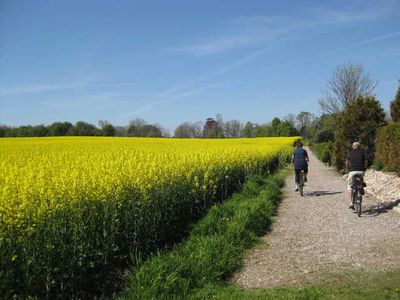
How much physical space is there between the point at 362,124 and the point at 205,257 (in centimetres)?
1800

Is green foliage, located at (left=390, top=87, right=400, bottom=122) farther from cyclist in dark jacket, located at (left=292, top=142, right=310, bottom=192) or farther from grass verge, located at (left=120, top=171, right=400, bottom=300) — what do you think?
grass verge, located at (left=120, top=171, right=400, bottom=300)

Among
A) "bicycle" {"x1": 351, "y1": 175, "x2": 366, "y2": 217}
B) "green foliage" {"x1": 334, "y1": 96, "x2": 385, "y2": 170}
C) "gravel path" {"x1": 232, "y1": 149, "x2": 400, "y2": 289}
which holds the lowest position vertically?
"gravel path" {"x1": 232, "y1": 149, "x2": 400, "y2": 289}

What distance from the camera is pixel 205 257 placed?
6.22 metres

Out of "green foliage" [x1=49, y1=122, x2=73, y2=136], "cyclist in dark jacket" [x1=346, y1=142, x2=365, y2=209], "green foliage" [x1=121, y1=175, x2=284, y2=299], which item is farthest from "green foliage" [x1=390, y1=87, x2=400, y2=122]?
"green foliage" [x1=49, y1=122, x2=73, y2=136]

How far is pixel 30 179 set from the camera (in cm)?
622

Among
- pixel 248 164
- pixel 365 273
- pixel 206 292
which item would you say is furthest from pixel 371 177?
pixel 206 292

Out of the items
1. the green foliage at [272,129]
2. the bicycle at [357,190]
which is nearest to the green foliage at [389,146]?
the bicycle at [357,190]

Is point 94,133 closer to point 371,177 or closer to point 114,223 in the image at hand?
point 371,177

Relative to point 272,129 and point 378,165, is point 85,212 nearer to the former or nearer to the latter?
point 378,165

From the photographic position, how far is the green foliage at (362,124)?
2127cm

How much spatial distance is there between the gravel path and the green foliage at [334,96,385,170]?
10.2 meters

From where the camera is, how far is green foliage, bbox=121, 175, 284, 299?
5.21 meters

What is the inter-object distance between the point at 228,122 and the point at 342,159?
103 metres

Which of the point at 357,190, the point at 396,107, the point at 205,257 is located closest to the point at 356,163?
the point at 357,190
